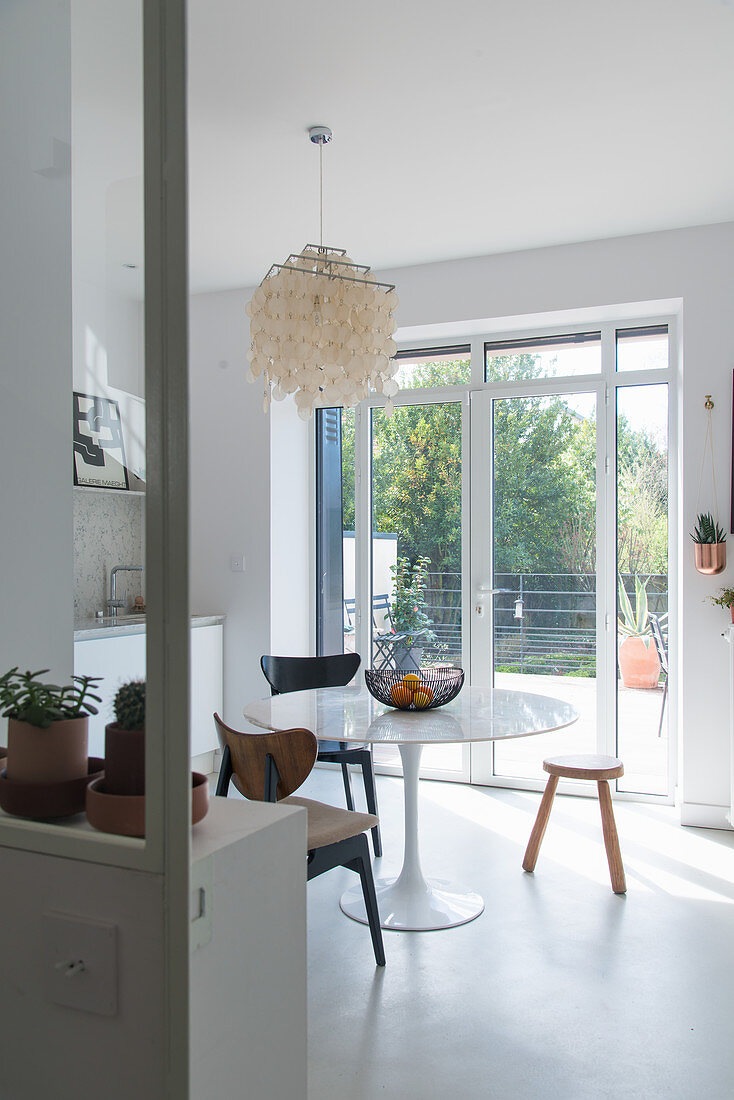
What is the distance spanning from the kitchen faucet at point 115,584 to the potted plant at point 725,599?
3.26 meters

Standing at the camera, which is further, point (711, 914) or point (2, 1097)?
point (711, 914)

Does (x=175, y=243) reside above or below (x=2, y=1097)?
above

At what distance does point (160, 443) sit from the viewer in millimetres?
895

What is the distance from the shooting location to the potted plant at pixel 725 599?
374cm

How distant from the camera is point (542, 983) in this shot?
8.18 feet

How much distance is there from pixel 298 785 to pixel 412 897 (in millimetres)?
901

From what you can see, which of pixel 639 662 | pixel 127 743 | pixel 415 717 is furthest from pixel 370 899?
pixel 639 662

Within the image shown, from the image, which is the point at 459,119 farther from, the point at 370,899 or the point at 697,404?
the point at 370,899

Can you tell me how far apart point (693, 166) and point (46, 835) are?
11.6ft

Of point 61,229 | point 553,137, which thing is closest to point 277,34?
point 553,137

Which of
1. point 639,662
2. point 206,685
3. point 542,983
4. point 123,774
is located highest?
point 123,774

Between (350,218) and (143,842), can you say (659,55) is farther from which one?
(143,842)

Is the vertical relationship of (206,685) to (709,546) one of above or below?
below

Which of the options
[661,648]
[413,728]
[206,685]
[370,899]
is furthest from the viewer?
Answer: [206,685]
